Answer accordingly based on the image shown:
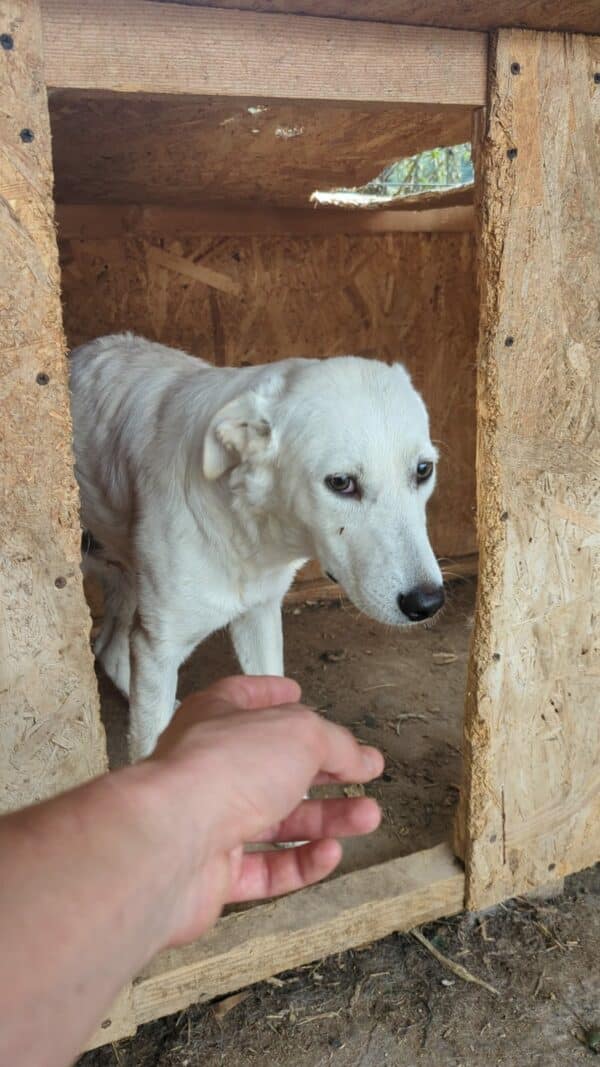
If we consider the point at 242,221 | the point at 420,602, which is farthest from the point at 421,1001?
the point at 242,221

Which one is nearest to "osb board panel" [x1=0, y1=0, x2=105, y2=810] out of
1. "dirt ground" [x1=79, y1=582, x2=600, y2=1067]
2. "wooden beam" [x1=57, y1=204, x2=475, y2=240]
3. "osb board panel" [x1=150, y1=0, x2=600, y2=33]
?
"osb board panel" [x1=150, y1=0, x2=600, y2=33]

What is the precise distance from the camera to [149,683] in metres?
3.13

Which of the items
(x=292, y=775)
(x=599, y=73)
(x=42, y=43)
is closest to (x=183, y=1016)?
(x=292, y=775)

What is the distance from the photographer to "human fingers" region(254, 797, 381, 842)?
1.41 m

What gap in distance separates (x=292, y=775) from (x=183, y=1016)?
1945 millimetres

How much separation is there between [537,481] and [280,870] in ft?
5.18

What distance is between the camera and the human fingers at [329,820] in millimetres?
1413

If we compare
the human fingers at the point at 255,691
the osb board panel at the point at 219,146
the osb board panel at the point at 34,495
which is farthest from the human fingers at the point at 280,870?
the osb board panel at the point at 219,146

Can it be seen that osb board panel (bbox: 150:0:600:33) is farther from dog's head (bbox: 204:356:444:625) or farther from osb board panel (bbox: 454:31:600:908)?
dog's head (bbox: 204:356:444:625)

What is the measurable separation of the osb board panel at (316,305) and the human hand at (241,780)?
4.18 metres

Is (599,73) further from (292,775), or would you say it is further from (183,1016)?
(183,1016)

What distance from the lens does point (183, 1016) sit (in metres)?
2.62

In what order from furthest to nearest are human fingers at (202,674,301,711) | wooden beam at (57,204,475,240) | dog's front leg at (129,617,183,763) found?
1. wooden beam at (57,204,475,240)
2. dog's front leg at (129,617,183,763)
3. human fingers at (202,674,301,711)

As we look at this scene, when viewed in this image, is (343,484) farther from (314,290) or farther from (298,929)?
(314,290)
